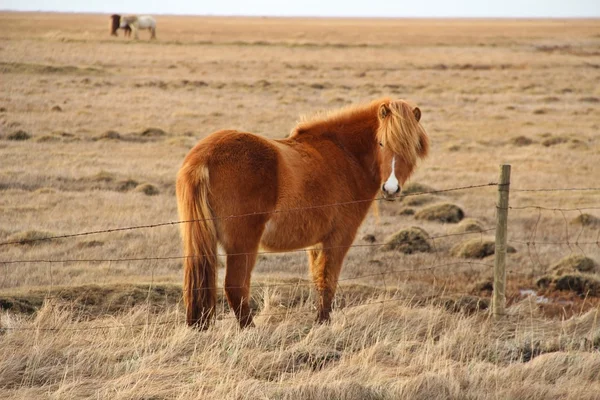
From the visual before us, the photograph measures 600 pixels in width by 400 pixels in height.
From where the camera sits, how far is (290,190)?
6.02m

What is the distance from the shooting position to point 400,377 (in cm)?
479

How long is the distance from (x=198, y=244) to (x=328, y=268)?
4.56 feet

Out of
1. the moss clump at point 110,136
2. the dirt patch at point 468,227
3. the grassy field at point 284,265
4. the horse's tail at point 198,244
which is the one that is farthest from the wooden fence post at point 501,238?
the moss clump at point 110,136

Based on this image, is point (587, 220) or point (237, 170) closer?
point (237, 170)

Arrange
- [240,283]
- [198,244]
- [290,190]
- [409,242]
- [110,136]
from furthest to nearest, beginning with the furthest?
[110,136]
[409,242]
[290,190]
[240,283]
[198,244]

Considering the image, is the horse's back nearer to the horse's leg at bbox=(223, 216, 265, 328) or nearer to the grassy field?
the horse's leg at bbox=(223, 216, 265, 328)

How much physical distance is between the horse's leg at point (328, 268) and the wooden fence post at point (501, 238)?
4.18 feet

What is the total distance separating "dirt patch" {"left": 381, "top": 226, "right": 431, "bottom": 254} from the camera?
35.3ft

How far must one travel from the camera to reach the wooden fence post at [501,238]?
6348 mm

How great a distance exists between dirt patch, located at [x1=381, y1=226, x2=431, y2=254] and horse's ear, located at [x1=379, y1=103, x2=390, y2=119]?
14.7 ft

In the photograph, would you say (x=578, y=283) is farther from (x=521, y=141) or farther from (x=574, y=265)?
(x=521, y=141)

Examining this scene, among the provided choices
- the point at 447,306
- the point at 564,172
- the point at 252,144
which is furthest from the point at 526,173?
the point at 252,144

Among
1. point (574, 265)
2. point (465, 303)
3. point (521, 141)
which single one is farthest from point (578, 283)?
point (521, 141)

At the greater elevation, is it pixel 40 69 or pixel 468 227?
pixel 40 69
